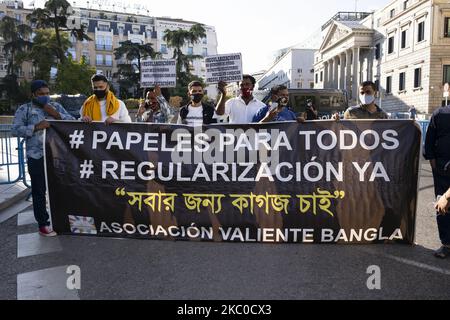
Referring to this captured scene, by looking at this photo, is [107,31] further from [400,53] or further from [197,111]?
[197,111]

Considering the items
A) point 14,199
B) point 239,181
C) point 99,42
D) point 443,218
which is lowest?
point 14,199

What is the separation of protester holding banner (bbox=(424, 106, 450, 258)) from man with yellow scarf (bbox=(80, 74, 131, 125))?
3501 mm

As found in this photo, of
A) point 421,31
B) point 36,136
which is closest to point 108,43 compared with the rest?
point 421,31

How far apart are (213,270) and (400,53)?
47.7m

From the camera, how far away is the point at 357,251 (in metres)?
4.23

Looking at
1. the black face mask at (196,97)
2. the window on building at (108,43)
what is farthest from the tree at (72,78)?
the window on building at (108,43)

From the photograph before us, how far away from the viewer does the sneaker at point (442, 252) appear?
4082 mm

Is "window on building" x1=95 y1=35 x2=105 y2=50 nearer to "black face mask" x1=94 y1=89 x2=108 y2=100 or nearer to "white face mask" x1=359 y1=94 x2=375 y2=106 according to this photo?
"black face mask" x1=94 y1=89 x2=108 y2=100

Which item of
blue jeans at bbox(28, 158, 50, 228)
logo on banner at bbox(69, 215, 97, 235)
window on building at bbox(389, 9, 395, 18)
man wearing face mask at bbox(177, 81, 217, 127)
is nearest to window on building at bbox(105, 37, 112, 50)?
window on building at bbox(389, 9, 395, 18)

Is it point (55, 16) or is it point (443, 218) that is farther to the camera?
point (55, 16)

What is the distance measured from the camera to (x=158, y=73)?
25.8ft

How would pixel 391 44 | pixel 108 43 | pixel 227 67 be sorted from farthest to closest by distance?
1. pixel 108 43
2. pixel 391 44
3. pixel 227 67
